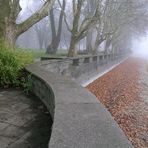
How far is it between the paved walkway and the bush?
83 centimetres

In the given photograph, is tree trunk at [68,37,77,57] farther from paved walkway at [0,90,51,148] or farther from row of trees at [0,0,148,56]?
Answer: paved walkway at [0,90,51,148]

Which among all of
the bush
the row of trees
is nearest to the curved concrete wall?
the bush

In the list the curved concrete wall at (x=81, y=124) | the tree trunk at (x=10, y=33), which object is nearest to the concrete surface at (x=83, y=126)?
the curved concrete wall at (x=81, y=124)

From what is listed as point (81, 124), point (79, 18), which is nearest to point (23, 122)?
point (81, 124)

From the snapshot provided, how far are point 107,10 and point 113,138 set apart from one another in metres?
22.3

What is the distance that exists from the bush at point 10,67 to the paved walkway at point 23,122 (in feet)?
2.74

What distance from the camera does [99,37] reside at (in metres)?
24.9

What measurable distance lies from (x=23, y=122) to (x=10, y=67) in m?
2.79

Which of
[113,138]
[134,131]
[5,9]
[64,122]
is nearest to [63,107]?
[64,122]

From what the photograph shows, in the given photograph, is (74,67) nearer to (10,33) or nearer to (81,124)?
(10,33)

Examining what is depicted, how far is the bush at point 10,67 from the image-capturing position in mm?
6723

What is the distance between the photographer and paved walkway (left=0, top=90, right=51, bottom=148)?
3429mm

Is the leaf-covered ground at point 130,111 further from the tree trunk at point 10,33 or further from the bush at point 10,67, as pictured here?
the tree trunk at point 10,33

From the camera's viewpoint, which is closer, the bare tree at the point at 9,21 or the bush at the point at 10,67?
the bush at the point at 10,67
